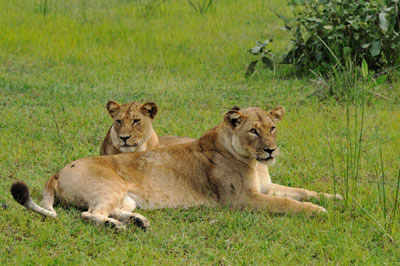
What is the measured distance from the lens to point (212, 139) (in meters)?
4.87

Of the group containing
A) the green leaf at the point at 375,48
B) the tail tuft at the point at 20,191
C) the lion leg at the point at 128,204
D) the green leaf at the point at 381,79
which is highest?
the tail tuft at the point at 20,191

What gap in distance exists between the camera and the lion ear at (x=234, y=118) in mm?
4641

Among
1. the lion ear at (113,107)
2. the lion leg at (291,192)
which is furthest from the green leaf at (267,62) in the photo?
the lion leg at (291,192)

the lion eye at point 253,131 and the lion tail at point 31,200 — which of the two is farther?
the lion eye at point 253,131

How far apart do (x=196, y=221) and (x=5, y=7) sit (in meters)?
8.93

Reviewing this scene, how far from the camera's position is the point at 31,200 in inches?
156

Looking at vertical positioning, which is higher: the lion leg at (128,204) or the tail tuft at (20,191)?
the tail tuft at (20,191)

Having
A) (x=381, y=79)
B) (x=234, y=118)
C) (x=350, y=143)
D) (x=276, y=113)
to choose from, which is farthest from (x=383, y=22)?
(x=350, y=143)

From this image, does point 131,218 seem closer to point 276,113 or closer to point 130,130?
point 130,130

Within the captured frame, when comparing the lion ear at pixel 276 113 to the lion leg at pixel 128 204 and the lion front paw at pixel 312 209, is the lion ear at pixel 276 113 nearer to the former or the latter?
the lion front paw at pixel 312 209

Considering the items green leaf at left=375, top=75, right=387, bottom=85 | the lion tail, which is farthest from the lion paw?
green leaf at left=375, top=75, right=387, bottom=85

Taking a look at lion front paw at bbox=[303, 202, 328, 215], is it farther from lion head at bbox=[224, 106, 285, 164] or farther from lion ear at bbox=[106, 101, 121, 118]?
lion ear at bbox=[106, 101, 121, 118]

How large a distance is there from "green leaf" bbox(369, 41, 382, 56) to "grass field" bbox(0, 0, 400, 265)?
0.43 meters

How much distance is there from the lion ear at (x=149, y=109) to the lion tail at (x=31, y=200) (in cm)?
128
